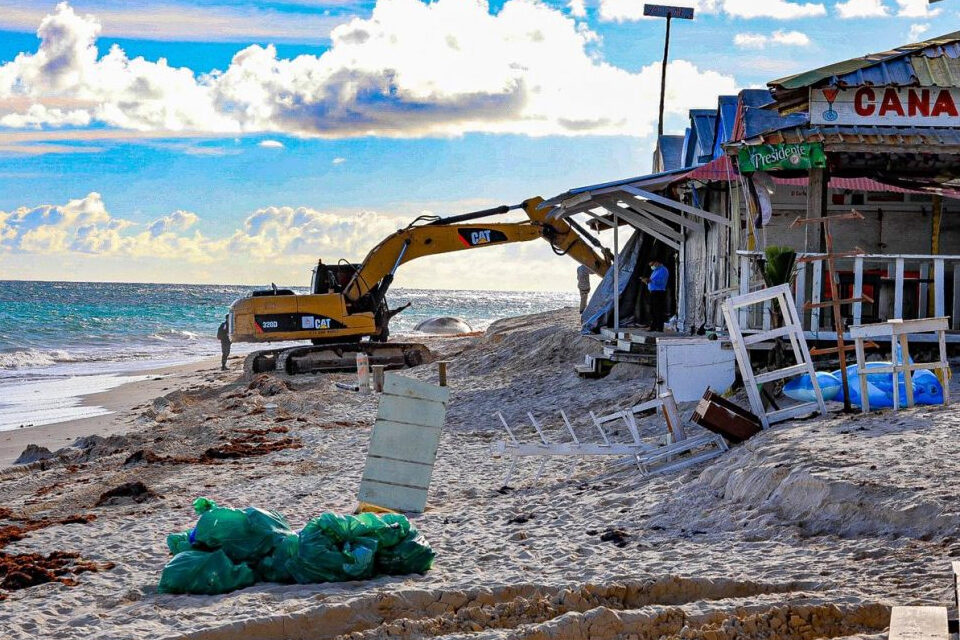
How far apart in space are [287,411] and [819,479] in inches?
447

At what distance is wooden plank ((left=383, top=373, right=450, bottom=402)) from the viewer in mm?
9461

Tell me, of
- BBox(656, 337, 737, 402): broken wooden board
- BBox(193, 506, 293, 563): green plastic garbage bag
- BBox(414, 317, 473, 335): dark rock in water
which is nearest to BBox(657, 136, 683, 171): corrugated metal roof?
BBox(656, 337, 737, 402): broken wooden board

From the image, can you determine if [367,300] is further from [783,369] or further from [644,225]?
[783,369]

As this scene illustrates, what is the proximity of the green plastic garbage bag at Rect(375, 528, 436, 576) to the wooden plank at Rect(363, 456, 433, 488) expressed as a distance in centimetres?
228

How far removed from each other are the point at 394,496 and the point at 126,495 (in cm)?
287

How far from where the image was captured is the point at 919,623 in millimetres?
4723

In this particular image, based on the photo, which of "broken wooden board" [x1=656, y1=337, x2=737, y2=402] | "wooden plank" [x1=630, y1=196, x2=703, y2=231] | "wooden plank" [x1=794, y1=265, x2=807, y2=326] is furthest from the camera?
"wooden plank" [x1=630, y1=196, x2=703, y2=231]

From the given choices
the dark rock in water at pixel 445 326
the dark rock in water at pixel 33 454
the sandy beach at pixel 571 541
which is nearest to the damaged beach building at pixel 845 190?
the sandy beach at pixel 571 541

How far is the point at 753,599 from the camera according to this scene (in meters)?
5.79

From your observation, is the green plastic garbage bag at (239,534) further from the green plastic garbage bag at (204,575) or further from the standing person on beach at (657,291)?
the standing person on beach at (657,291)

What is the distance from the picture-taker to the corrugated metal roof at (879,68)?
12508mm

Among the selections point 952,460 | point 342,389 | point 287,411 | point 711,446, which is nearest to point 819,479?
point 952,460

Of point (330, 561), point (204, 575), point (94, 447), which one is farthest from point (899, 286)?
point (94, 447)

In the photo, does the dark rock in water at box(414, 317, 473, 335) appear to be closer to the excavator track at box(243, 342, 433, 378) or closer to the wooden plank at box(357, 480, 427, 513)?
the excavator track at box(243, 342, 433, 378)
